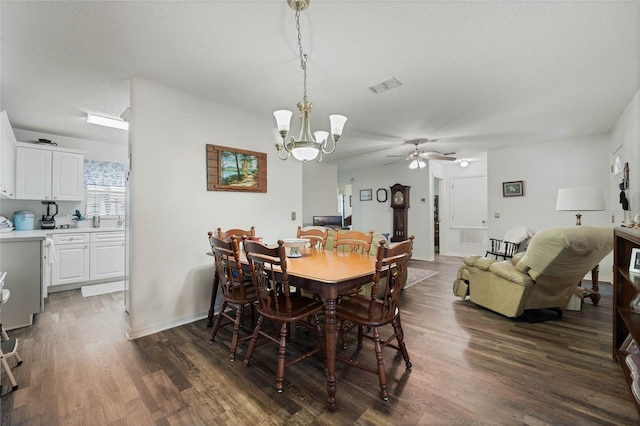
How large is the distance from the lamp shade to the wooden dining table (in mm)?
3206

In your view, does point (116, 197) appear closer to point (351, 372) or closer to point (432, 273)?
point (351, 372)

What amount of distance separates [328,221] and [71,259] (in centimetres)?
452

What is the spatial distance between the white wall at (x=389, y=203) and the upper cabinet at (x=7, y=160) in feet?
21.3

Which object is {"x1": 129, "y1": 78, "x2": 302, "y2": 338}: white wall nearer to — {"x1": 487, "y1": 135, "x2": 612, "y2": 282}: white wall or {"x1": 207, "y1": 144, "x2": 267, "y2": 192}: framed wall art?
{"x1": 207, "y1": 144, "x2": 267, "y2": 192}: framed wall art

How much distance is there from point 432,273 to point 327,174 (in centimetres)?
330

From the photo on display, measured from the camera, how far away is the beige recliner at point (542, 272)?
95.9 inches

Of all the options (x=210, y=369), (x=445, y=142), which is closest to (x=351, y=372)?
(x=210, y=369)

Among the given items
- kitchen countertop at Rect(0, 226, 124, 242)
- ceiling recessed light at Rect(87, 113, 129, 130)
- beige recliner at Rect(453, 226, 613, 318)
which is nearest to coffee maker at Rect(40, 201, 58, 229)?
kitchen countertop at Rect(0, 226, 124, 242)

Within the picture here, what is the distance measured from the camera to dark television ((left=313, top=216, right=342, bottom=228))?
248 inches

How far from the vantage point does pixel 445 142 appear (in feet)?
15.8

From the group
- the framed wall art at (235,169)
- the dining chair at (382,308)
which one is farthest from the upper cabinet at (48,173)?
the dining chair at (382,308)

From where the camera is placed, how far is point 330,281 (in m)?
1.61

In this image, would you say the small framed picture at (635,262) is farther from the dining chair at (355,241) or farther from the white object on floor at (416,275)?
the white object on floor at (416,275)

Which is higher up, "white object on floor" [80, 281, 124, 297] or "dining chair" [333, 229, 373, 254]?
"dining chair" [333, 229, 373, 254]
